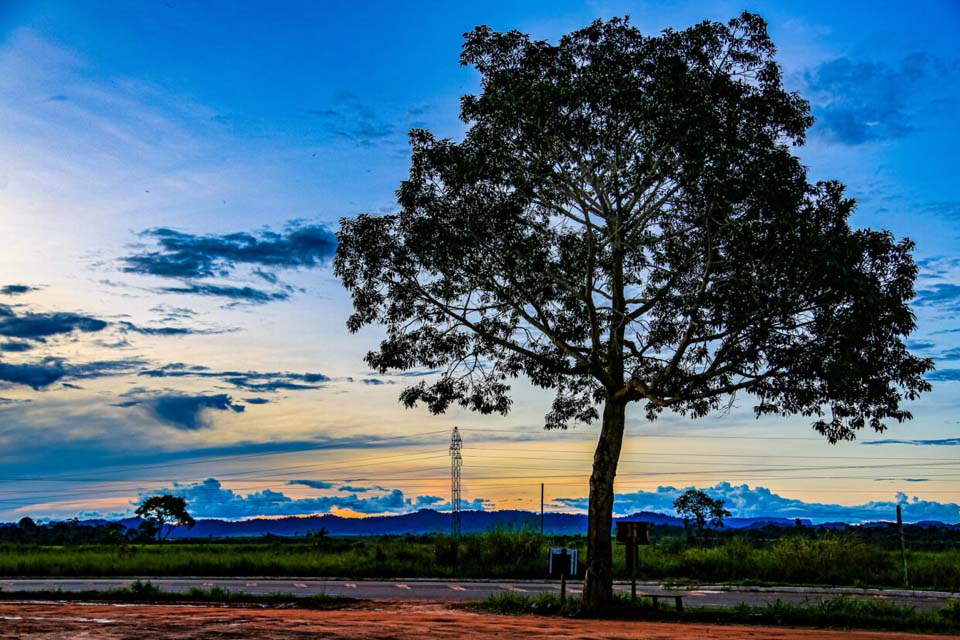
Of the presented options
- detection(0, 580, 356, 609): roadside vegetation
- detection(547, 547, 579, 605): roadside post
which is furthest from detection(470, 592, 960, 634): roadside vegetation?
detection(0, 580, 356, 609): roadside vegetation

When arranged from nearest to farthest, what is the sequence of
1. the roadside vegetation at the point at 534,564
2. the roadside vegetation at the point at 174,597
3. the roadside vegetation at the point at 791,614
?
the roadside vegetation at the point at 791,614, the roadside vegetation at the point at 174,597, the roadside vegetation at the point at 534,564

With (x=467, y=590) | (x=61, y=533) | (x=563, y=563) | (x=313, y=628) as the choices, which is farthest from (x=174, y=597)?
(x=61, y=533)

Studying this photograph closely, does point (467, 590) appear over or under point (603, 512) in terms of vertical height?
under

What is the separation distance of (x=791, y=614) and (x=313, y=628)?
450 inches

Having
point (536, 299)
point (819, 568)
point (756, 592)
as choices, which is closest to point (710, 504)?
point (819, 568)

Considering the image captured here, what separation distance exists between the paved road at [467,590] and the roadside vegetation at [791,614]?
2.32m

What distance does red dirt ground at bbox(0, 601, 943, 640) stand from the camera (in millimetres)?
11953

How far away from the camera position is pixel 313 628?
13148mm

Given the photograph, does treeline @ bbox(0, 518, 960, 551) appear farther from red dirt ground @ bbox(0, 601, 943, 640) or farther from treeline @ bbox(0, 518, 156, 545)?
red dirt ground @ bbox(0, 601, 943, 640)

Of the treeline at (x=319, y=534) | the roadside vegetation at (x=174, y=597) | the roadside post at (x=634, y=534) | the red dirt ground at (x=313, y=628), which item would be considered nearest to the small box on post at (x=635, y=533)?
the roadside post at (x=634, y=534)

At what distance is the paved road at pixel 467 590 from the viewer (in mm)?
24625

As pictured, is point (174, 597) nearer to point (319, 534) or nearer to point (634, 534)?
point (634, 534)

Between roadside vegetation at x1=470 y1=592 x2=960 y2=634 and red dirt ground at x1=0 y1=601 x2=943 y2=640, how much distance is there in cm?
208

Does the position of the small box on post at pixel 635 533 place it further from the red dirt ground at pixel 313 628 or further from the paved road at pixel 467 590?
the red dirt ground at pixel 313 628
